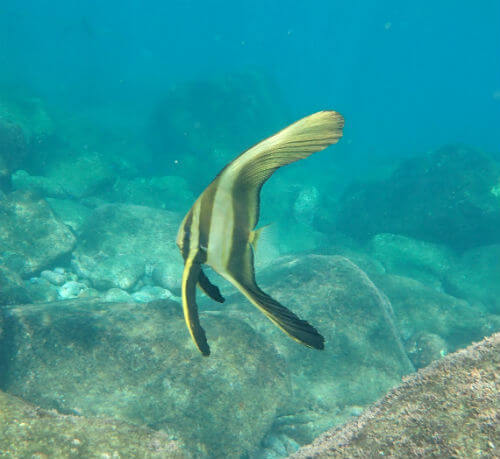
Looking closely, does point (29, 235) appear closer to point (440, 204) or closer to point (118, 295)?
point (118, 295)

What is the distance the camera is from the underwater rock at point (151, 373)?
4035 millimetres

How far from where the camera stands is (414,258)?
13.0 metres

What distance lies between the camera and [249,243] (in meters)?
1.11

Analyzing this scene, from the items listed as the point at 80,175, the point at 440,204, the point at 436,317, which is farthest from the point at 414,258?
the point at 80,175

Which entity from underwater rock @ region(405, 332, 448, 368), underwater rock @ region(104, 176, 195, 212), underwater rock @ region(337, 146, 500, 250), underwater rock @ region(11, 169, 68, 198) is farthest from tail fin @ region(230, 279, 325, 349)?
underwater rock @ region(104, 176, 195, 212)

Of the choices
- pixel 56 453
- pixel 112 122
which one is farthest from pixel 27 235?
pixel 112 122

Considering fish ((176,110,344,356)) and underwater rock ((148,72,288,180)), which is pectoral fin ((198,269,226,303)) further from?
underwater rock ((148,72,288,180))

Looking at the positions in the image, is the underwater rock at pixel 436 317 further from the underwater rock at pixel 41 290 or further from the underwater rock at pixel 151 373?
the underwater rock at pixel 41 290

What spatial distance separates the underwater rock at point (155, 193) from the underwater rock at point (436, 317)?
9.81 metres

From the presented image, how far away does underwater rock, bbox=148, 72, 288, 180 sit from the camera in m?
19.8

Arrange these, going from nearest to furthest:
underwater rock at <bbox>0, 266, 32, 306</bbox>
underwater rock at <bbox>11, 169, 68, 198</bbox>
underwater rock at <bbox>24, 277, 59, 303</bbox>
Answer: underwater rock at <bbox>0, 266, 32, 306</bbox> < underwater rock at <bbox>24, 277, 59, 303</bbox> < underwater rock at <bbox>11, 169, 68, 198</bbox>

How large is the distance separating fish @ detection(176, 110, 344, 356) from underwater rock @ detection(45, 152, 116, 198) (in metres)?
14.4

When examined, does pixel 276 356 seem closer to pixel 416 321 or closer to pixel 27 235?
pixel 416 321

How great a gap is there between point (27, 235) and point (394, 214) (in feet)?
44.1
